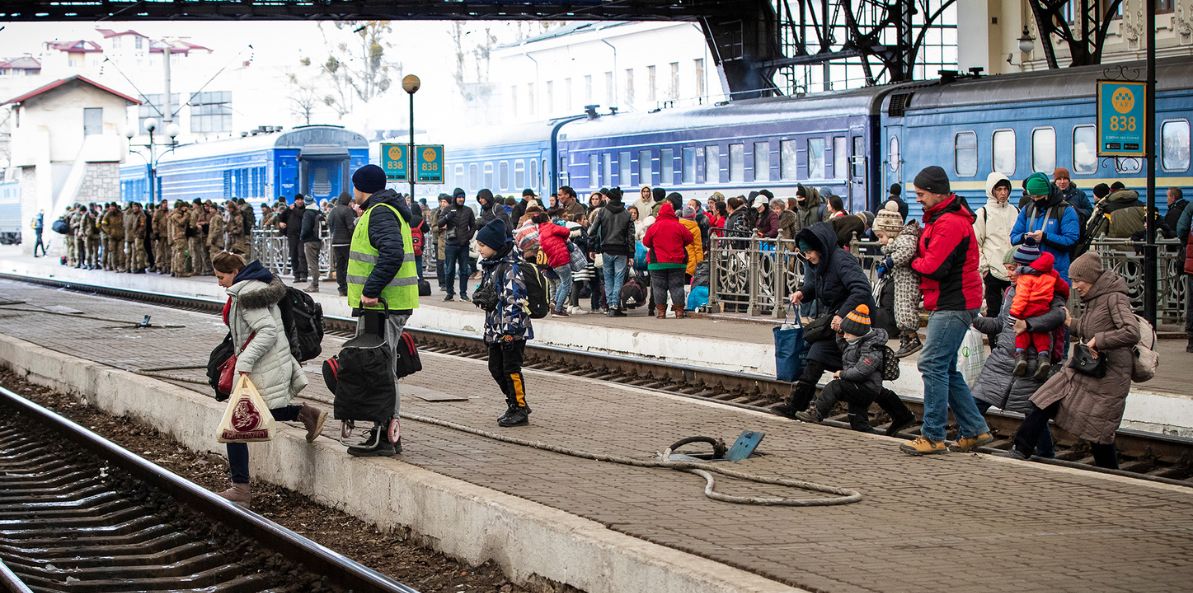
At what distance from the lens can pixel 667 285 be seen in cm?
2088

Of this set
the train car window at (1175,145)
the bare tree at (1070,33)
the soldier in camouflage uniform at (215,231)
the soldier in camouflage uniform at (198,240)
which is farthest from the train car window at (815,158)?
the soldier in camouflage uniform at (198,240)

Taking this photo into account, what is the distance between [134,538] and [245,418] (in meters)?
1.02

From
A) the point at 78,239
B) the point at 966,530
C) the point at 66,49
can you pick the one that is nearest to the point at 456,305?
the point at 966,530

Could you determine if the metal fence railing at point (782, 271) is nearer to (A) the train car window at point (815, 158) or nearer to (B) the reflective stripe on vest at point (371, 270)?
(A) the train car window at point (815, 158)

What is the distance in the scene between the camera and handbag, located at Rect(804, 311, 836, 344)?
39.0 ft

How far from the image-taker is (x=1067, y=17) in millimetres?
34906

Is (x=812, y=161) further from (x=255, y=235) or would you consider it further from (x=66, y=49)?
(x=66, y=49)

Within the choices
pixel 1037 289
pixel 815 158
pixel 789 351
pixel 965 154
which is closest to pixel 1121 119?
pixel 789 351

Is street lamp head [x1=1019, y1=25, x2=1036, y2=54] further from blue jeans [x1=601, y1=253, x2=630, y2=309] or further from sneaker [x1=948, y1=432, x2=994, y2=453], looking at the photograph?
sneaker [x1=948, y1=432, x2=994, y2=453]

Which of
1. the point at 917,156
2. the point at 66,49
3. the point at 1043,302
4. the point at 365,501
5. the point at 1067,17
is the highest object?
the point at 66,49

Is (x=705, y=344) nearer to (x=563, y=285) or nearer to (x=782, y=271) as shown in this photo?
(x=782, y=271)

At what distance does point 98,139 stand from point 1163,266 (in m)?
52.4

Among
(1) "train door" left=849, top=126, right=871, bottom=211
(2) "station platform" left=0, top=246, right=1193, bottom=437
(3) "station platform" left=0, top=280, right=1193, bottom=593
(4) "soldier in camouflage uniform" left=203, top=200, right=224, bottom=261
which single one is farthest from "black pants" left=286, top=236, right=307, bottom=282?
(3) "station platform" left=0, top=280, right=1193, bottom=593

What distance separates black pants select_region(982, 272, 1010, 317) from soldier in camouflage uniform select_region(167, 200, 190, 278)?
75.3 feet
